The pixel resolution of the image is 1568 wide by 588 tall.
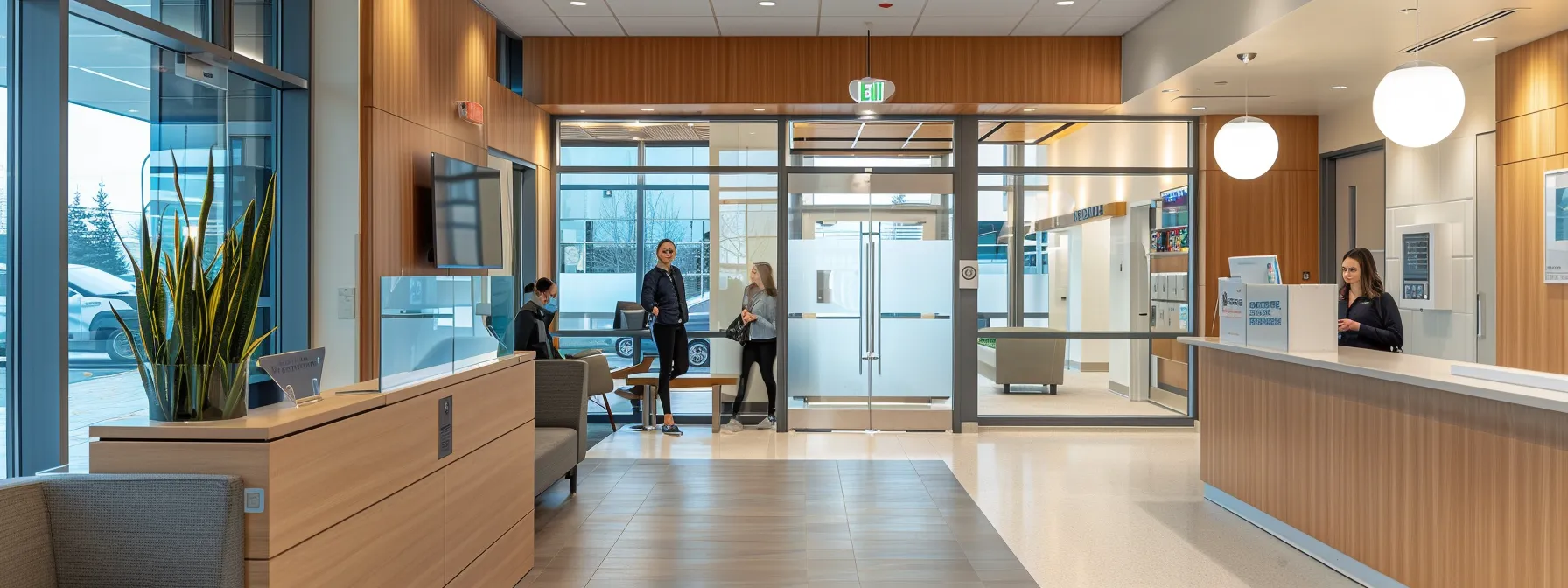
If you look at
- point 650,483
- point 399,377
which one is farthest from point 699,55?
point 399,377

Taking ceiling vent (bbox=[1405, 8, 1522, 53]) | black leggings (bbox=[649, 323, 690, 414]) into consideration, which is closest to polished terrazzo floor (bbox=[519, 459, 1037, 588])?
black leggings (bbox=[649, 323, 690, 414])

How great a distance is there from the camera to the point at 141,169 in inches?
147

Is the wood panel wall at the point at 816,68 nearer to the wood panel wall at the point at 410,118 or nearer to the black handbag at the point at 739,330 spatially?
the wood panel wall at the point at 410,118

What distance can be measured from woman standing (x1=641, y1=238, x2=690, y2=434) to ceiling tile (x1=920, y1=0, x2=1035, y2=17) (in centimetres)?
275

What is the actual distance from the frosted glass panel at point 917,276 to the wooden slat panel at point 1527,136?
3665mm

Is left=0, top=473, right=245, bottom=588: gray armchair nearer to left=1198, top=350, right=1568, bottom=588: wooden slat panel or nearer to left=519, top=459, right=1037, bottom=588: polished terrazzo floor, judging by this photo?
left=519, top=459, right=1037, bottom=588: polished terrazzo floor

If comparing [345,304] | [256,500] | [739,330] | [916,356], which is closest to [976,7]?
[916,356]

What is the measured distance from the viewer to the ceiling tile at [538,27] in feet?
22.5

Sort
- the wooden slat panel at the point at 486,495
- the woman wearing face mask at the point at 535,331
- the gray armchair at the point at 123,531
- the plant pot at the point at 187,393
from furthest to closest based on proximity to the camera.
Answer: the woman wearing face mask at the point at 535,331 < the wooden slat panel at the point at 486,495 < the plant pot at the point at 187,393 < the gray armchair at the point at 123,531

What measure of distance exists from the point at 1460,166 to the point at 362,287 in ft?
21.9

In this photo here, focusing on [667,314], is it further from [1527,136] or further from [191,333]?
[1527,136]

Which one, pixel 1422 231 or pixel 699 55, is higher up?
pixel 699 55

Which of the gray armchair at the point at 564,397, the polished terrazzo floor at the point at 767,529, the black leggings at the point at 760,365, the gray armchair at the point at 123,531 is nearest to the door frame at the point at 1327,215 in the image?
the polished terrazzo floor at the point at 767,529

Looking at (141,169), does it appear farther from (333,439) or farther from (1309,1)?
(1309,1)
